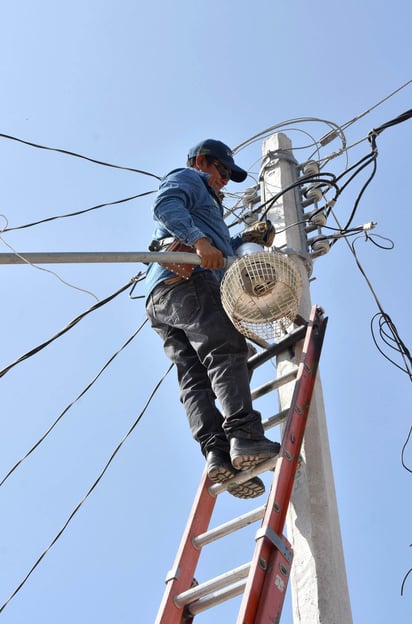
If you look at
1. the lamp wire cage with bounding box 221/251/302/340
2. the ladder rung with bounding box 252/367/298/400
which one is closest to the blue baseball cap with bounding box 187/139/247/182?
the lamp wire cage with bounding box 221/251/302/340

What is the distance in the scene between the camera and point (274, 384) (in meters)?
4.66

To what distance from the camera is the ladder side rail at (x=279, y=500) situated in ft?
10.9

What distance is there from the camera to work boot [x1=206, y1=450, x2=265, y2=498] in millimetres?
4113

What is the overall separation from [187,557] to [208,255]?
53.5 inches

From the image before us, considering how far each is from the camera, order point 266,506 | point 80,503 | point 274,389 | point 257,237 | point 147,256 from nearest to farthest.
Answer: point 266,506
point 147,256
point 274,389
point 257,237
point 80,503

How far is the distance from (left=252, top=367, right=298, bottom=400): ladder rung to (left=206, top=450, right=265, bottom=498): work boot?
23.8 inches

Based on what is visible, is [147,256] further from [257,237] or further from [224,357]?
[257,237]

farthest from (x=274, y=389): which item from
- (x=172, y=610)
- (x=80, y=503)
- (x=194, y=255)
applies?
(x=80, y=503)

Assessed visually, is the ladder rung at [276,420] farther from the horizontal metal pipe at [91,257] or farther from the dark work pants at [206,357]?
the horizontal metal pipe at [91,257]

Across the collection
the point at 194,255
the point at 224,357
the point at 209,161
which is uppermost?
the point at 209,161

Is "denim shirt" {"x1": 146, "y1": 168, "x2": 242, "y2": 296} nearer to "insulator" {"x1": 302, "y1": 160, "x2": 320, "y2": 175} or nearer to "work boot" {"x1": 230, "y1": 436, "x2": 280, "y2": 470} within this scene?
"work boot" {"x1": 230, "y1": 436, "x2": 280, "y2": 470}

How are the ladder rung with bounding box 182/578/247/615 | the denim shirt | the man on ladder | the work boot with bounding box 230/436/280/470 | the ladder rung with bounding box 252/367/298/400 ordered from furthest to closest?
1. the ladder rung with bounding box 252/367/298/400
2. the denim shirt
3. the man on ladder
4. the work boot with bounding box 230/436/280/470
5. the ladder rung with bounding box 182/578/247/615

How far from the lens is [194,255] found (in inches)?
166

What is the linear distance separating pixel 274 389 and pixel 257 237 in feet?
2.99
